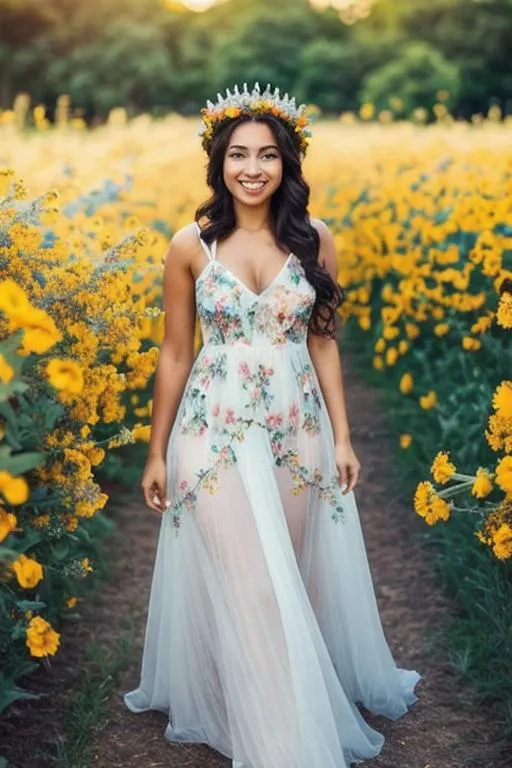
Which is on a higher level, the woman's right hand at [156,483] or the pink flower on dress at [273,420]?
the pink flower on dress at [273,420]

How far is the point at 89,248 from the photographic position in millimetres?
3898

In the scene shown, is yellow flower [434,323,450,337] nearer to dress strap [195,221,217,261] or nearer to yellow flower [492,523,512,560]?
dress strap [195,221,217,261]

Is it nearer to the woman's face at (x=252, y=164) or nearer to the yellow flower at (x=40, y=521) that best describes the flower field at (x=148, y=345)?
the yellow flower at (x=40, y=521)

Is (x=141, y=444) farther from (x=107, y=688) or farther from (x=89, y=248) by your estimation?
(x=107, y=688)

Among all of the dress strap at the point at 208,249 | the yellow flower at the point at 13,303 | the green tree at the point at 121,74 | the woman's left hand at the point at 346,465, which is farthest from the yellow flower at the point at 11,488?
the green tree at the point at 121,74

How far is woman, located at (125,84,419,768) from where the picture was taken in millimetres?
2787

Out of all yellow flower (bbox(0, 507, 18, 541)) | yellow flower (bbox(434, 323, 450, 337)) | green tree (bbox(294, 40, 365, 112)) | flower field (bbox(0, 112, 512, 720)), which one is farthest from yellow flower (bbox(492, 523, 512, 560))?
green tree (bbox(294, 40, 365, 112))

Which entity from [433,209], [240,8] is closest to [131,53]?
[240,8]

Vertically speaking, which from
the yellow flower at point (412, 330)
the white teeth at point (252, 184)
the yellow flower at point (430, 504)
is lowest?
the yellow flower at point (430, 504)

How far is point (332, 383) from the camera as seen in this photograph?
3168 millimetres

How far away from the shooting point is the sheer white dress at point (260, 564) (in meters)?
2.78

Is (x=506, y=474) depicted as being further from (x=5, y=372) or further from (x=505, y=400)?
(x=5, y=372)

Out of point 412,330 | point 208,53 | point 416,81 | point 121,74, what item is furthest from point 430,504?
point 208,53

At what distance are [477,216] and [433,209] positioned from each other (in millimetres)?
1197
